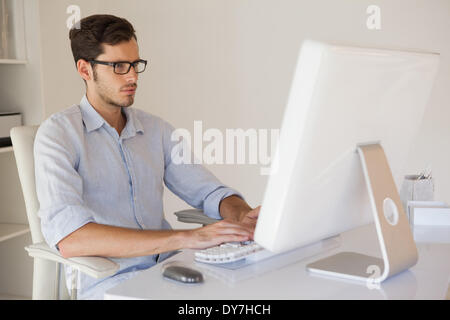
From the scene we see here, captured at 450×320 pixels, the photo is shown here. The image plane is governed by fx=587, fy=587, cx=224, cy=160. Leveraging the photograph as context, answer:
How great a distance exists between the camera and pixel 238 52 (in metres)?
Result: 3.66

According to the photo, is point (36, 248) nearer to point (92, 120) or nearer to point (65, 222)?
point (65, 222)

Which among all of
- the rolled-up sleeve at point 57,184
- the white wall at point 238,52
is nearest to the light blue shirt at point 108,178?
the rolled-up sleeve at point 57,184

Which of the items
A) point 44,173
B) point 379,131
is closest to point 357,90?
point 379,131

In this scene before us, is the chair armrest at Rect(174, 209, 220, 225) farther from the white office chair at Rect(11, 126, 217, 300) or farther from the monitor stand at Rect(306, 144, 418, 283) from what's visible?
the monitor stand at Rect(306, 144, 418, 283)

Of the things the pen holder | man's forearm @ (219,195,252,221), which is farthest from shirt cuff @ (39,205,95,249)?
the pen holder

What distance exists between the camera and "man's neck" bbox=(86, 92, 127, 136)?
194cm

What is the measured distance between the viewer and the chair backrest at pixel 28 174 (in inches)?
70.2

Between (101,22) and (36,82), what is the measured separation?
1070 millimetres

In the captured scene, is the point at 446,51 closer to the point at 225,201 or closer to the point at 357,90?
the point at 225,201

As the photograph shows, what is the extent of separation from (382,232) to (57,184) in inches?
35.1

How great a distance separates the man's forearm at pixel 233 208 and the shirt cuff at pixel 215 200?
1 centimetres

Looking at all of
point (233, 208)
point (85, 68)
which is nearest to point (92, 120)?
point (85, 68)

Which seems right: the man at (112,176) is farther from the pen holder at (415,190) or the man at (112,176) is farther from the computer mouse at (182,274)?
the pen holder at (415,190)
